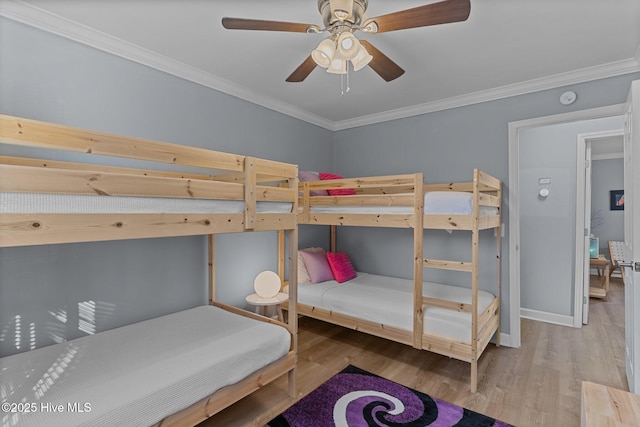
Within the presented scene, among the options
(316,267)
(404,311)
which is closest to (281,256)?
(316,267)

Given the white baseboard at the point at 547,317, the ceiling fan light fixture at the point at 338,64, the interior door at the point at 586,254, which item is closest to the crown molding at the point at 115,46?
the ceiling fan light fixture at the point at 338,64

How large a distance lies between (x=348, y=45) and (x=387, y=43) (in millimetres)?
808

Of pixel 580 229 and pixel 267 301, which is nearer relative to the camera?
pixel 267 301

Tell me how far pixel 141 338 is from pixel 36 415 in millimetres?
717

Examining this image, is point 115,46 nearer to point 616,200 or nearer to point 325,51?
point 325,51

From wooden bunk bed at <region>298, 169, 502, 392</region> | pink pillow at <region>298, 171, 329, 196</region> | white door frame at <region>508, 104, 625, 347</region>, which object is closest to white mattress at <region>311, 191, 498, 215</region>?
wooden bunk bed at <region>298, 169, 502, 392</region>

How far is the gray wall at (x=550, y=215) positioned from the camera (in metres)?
3.52

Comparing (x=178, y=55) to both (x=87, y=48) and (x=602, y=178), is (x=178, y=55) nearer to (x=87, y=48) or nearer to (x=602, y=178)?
(x=87, y=48)

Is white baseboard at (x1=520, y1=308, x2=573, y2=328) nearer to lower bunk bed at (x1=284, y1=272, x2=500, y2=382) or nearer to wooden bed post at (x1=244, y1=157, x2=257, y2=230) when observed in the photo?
lower bunk bed at (x1=284, y1=272, x2=500, y2=382)

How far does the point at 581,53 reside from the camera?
7.77 feet

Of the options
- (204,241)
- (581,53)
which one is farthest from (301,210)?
(581,53)

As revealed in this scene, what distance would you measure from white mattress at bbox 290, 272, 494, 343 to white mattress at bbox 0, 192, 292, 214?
153cm

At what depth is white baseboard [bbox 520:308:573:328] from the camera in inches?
138

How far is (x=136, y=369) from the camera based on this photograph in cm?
153
